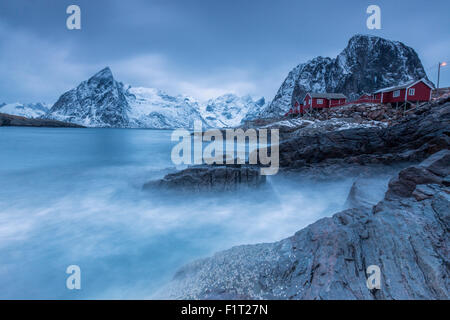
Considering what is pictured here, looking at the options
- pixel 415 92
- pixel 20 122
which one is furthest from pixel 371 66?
pixel 20 122

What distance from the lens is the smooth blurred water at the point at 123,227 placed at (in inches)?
192

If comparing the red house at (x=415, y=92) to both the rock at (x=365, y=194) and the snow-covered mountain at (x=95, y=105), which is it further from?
the snow-covered mountain at (x=95, y=105)

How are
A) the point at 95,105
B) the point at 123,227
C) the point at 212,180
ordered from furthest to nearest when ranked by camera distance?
1. the point at 95,105
2. the point at 212,180
3. the point at 123,227

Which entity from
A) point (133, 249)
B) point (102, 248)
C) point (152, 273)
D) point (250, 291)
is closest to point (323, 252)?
point (250, 291)

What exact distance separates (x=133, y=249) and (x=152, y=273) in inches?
46.0

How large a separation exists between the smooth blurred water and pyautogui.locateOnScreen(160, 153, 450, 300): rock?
1946mm

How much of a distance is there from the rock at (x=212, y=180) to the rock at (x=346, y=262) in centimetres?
493

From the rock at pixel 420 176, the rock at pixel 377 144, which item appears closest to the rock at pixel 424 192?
the rock at pixel 420 176

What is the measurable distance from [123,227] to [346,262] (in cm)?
644

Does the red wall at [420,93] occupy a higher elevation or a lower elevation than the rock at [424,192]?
higher

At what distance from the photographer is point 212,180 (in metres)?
9.24

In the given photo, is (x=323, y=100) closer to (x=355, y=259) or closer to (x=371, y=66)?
(x=355, y=259)

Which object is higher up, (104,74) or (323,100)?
(104,74)
